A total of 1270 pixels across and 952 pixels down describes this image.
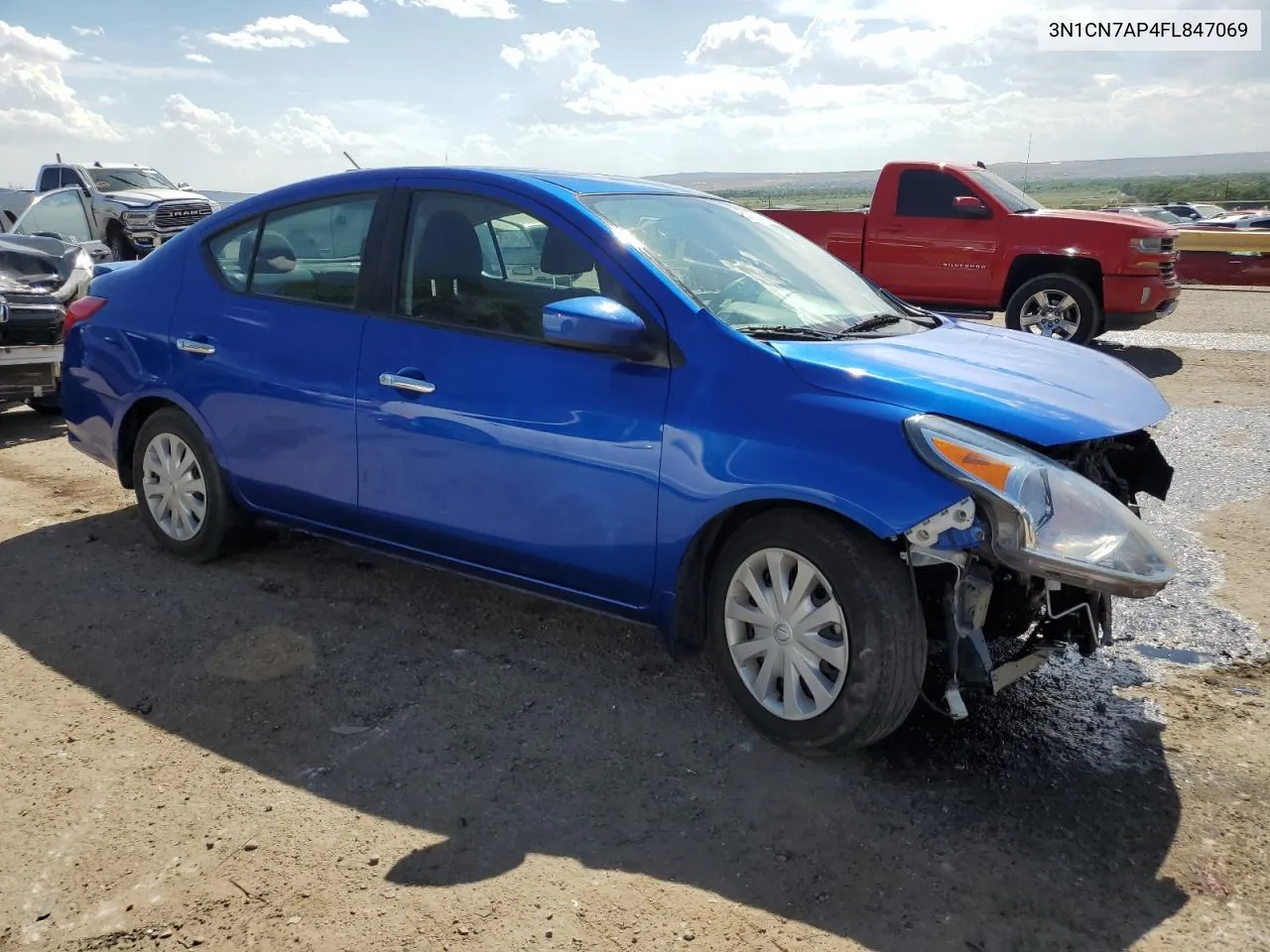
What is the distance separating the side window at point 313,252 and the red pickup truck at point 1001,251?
8.46 metres

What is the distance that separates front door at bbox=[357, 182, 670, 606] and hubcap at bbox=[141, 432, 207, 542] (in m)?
1.12

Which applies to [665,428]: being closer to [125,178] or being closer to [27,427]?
[27,427]

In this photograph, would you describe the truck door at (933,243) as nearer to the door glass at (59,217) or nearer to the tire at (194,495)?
the tire at (194,495)

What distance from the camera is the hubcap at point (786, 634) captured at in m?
3.18

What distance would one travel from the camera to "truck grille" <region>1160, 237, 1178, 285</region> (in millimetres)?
11023

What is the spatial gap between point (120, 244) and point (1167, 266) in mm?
17758

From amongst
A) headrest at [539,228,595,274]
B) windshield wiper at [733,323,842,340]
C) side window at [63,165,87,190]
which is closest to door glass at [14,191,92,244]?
side window at [63,165,87,190]

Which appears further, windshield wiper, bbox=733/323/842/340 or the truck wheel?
the truck wheel

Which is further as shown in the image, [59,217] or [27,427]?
[59,217]

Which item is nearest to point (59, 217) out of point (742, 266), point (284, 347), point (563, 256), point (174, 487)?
point (174, 487)

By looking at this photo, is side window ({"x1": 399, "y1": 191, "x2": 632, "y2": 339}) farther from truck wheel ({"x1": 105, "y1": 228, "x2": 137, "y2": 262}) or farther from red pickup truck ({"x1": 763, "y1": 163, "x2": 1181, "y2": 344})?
truck wheel ({"x1": 105, "y1": 228, "x2": 137, "y2": 262})

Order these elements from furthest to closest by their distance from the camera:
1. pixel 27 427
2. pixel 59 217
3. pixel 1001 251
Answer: pixel 59 217 < pixel 1001 251 < pixel 27 427

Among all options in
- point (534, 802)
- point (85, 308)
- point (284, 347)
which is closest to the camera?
point (534, 802)

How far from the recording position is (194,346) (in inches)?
183
